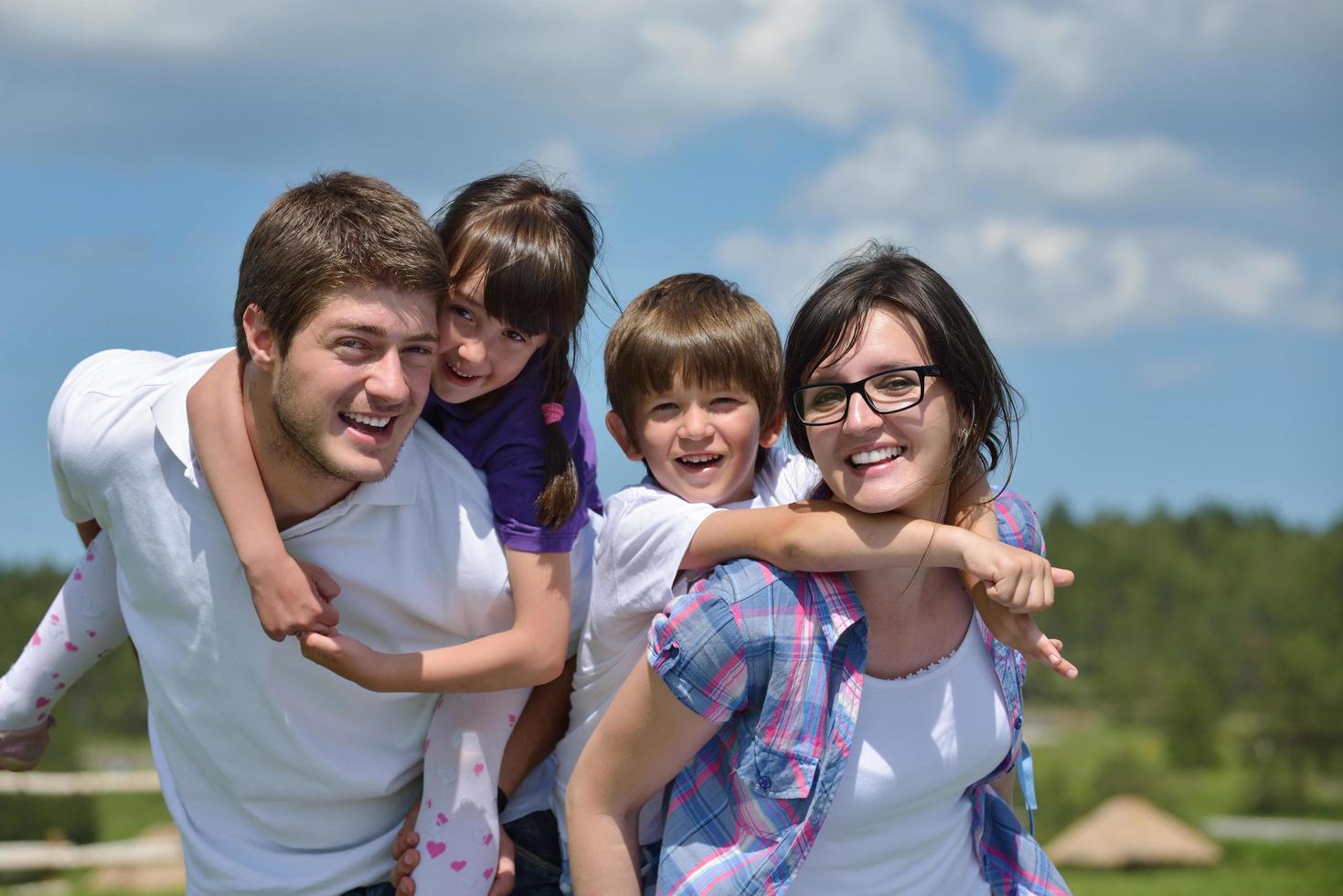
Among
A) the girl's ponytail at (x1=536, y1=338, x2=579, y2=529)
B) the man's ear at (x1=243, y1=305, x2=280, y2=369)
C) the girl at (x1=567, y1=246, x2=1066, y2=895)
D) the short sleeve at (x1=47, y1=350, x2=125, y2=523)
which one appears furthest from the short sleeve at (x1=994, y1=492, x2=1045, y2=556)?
the short sleeve at (x1=47, y1=350, x2=125, y2=523)

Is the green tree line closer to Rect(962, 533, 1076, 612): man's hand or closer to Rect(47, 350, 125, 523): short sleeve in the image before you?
Rect(47, 350, 125, 523): short sleeve

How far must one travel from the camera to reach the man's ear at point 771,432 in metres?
3.20

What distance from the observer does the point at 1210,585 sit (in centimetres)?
2895

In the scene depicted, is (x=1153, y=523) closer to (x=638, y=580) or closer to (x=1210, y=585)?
(x=1210, y=585)

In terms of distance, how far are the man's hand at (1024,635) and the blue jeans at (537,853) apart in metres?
1.11

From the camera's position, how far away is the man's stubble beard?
271cm

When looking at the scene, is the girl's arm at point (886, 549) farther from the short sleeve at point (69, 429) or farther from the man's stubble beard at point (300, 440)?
the short sleeve at point (69, 429)

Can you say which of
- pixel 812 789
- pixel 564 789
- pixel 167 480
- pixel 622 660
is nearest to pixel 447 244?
pixel 167 480

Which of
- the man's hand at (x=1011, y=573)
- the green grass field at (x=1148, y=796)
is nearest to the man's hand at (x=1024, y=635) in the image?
the man's hand at (x=1011, y=573)

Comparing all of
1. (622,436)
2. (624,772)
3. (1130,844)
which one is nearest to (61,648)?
(622,436)

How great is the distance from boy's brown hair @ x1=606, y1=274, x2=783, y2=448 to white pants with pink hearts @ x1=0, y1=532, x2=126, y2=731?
1326 millimetres

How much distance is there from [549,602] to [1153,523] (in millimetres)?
31131

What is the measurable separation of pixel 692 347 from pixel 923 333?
2.11 ft

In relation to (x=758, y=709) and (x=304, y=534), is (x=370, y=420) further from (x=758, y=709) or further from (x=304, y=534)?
(x=758, y=709)
